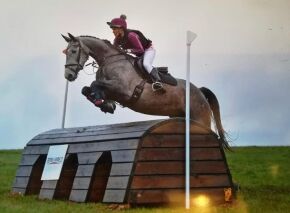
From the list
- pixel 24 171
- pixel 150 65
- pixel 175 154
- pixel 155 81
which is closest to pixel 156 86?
pixel 155 81

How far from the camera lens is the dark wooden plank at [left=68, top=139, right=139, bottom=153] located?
724 centimetres

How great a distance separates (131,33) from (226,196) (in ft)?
10.3

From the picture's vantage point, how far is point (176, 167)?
742 cm

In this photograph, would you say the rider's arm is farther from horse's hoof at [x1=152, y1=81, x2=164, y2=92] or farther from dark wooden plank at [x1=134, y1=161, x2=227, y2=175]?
dark wooden plank at [x1=134, y1=161, x2=227, y2=175]

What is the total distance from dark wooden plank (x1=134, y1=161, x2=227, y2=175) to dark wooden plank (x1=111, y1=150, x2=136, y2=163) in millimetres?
140

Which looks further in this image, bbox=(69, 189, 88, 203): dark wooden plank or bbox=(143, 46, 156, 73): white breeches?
bbox=(143, 46, 156, 73): white breeches

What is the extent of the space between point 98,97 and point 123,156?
1211 millimetres

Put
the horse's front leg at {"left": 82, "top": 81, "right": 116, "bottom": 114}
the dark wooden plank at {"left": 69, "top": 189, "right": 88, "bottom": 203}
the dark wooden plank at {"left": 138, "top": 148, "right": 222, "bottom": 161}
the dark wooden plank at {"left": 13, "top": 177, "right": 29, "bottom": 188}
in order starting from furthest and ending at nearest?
the dark wooden plank at {"left": 13, "top": 177, "right": 29, "bottom": 188} < the horse's front leg at {"left": 82, "top": 81, "right": 116, "bottom": 114} < the dark wooden plank at {"left": 69, "top": 189, "right": 88, "bottom": 203} < the dark wooden plank at {"left": 138, "top": 148, "right": 222, "bottom": 161}

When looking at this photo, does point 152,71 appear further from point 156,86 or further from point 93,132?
point 93,132

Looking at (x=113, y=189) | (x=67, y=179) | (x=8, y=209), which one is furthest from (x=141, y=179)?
(x=67, y=179)

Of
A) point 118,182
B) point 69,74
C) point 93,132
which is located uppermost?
point 69,74

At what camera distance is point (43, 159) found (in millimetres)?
10180

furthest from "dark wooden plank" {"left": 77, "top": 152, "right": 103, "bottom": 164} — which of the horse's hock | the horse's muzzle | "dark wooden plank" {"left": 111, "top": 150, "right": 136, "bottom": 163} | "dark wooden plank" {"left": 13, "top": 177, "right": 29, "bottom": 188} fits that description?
"dark wooden plank" {"left": 13, "top": 177, "right": 29, "bottom": 188}

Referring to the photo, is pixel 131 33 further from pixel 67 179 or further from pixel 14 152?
pixel 14 152
